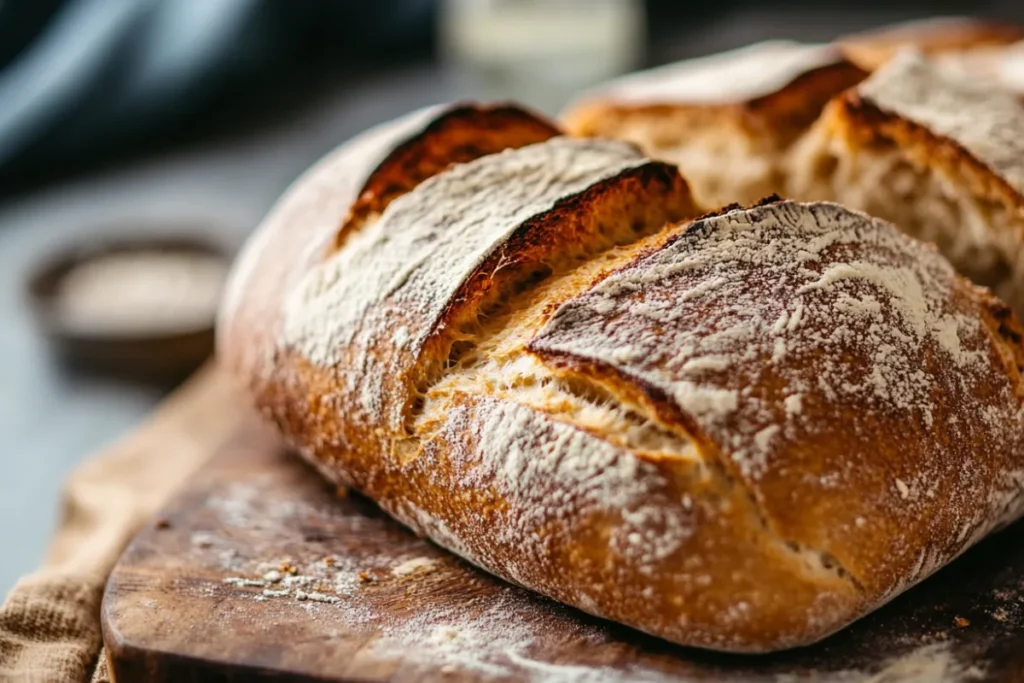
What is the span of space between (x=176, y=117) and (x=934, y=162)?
104 inches

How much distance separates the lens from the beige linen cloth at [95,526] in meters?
1.47

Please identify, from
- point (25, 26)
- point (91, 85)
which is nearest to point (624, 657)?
point (91, 85)

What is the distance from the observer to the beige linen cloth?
147 centimetres

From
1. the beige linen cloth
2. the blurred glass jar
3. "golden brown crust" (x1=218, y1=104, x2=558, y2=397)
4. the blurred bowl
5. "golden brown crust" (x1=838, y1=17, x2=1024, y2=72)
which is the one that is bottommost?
the beige linen cloth

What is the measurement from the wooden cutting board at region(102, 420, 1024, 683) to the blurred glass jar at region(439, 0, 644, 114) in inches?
86.6

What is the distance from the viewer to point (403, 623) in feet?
4.37

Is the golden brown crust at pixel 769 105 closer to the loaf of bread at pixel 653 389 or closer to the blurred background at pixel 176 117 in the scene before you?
the loaf of bread at pixel 653 389

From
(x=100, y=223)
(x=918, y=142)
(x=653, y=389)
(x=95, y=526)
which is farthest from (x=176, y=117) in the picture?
(x=653, y=389)

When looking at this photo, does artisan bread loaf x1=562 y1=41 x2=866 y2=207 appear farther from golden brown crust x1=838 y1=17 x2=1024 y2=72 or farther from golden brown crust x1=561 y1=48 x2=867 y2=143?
golden brown crust x1=838 y1=17 x2=1024 y2=72

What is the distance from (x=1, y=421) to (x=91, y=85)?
1.42 metres

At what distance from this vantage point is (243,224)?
3078mm

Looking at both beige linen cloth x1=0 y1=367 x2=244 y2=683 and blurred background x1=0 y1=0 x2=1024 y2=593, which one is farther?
blurred background x1=0 y1=0 x2=1024 y2=593

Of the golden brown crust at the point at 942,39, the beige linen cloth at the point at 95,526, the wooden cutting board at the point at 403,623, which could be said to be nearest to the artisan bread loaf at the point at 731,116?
the golden brown crust at the point at 942,39

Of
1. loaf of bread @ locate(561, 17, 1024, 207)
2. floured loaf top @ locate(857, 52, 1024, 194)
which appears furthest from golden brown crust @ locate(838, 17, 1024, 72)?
floured loaf top @ locate(857, 52, 1024, 194)
